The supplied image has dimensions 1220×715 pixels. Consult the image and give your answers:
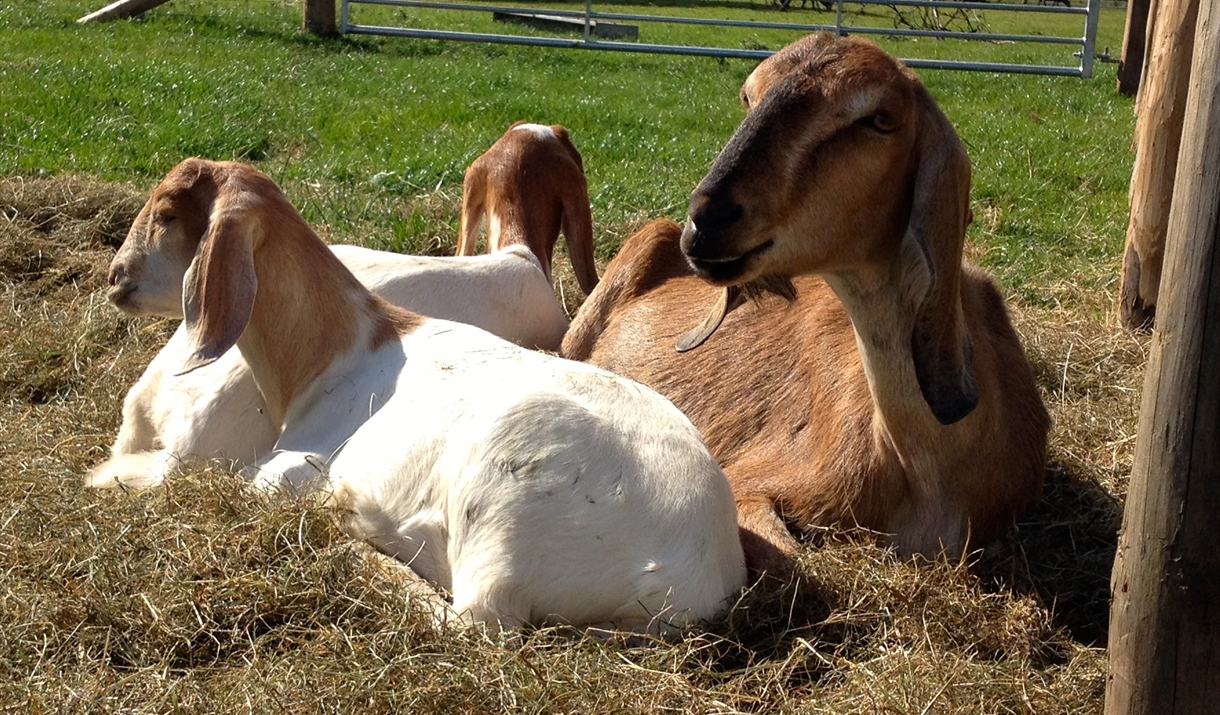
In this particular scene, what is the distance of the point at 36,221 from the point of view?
675 cm

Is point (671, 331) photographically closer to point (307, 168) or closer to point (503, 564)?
point (503, 564)

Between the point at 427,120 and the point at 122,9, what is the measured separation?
7.75 m

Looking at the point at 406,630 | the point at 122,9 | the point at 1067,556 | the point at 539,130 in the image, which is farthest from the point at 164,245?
the point at 122,9

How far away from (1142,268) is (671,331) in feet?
7.78

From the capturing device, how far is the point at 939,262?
337 centimetres

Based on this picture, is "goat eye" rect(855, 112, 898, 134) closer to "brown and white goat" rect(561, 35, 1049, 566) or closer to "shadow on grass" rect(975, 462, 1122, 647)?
"brown and white goat" rect(561, 35, 1049, 566)

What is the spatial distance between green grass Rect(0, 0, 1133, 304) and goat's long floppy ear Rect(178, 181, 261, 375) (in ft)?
10.4

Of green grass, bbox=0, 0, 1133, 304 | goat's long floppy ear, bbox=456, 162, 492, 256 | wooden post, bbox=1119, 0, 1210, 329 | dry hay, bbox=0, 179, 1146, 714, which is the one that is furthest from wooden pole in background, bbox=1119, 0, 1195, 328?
goat's long floppy ear, bbox=456, 162, 492, 256

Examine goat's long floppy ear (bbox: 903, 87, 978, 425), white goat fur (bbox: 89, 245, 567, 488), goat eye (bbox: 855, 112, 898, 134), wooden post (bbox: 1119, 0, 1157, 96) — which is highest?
goat eye (bbox: 855, 112, 898, 134)

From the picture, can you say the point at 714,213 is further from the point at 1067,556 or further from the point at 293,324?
the point at 1067,556

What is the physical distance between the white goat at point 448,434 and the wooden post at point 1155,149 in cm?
329

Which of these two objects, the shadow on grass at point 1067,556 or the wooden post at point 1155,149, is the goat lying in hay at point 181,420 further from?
the wooden post at point 1155,149

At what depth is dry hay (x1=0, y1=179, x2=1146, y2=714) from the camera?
2918mm

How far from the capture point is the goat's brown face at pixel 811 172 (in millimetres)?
3234
